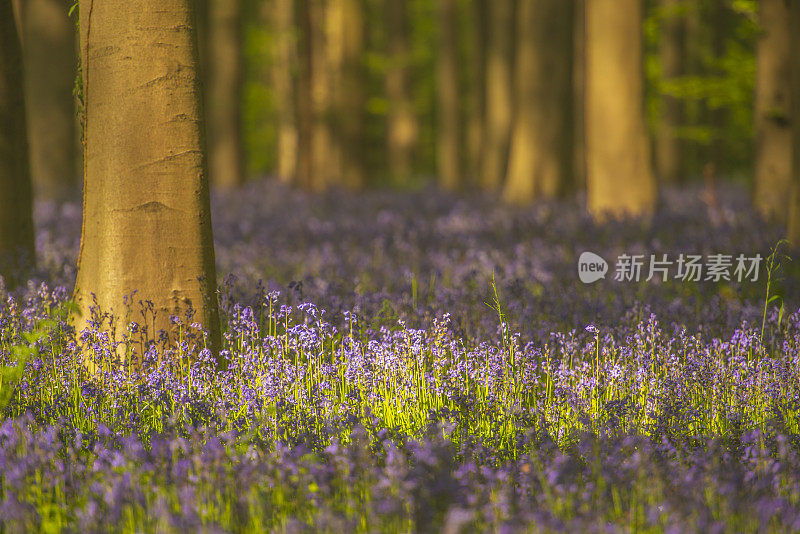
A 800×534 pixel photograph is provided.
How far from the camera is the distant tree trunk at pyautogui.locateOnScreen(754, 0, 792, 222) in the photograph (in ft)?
33.5

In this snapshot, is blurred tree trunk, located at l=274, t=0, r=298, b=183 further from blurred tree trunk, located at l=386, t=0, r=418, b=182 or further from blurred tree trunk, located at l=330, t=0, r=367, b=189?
blurred tree trunk, located at l=330, t=0, r=367, b=189


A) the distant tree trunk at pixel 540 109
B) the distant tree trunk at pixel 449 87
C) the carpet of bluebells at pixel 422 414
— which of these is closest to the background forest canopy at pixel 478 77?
the distant tree trunk at pixel 449 87

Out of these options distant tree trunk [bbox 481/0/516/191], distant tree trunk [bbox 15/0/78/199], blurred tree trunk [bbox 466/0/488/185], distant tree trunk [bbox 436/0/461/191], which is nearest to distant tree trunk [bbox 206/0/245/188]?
distant tree trunk [bbox 15/0/78/199]

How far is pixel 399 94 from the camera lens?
89.2 feet

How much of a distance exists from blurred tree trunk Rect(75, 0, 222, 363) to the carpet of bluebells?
22 centimetres

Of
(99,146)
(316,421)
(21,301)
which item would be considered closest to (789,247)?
(316,421)

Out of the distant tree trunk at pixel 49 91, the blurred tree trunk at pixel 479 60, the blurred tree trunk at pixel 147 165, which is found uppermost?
the blurred tree trunk at pixel 479 60

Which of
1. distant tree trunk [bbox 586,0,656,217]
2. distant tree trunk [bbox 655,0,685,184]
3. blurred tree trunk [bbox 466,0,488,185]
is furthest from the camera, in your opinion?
blurred tree trunk [bbox 466,0,488,185]

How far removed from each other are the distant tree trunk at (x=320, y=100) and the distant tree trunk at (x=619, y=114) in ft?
24.6

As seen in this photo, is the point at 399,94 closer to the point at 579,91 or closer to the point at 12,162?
the point at 579,91

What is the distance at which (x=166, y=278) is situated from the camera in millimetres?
4730

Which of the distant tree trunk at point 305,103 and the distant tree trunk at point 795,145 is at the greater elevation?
the distant tree trunk at point 305,103

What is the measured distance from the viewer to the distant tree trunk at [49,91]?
1357 centimetres

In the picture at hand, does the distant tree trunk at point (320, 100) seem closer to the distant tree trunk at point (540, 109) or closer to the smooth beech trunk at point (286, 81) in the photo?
the smooth beech trunk at point (286, 81)
